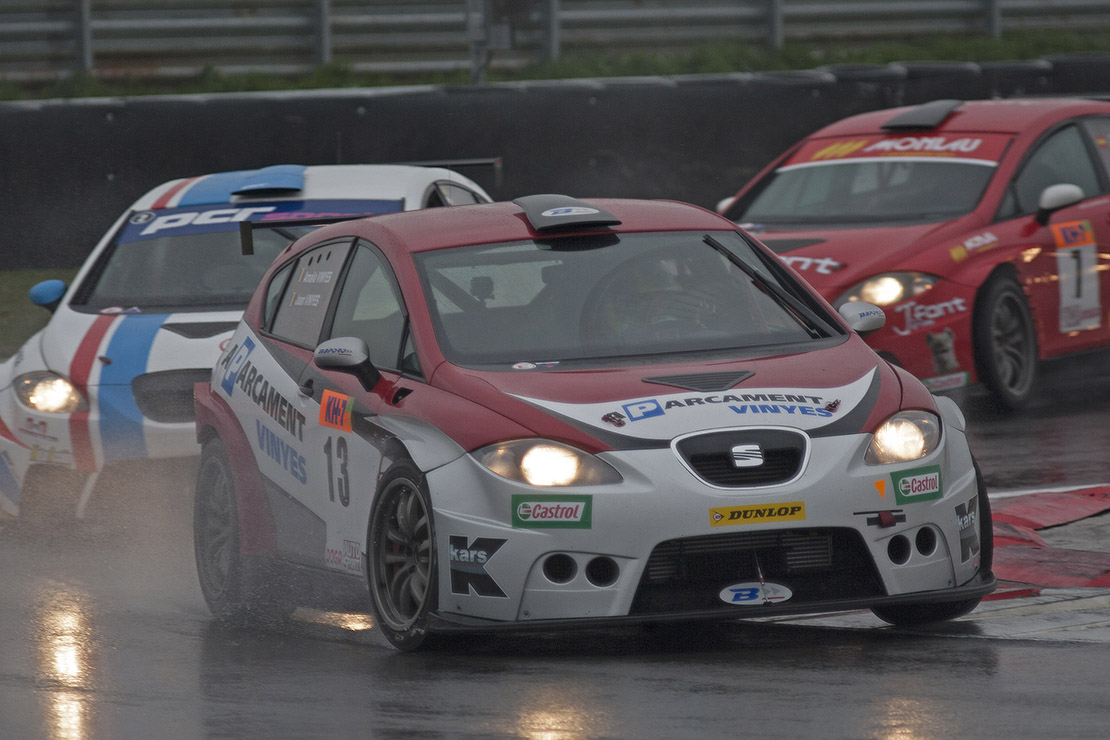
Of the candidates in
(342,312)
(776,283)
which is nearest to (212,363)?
(342,312)

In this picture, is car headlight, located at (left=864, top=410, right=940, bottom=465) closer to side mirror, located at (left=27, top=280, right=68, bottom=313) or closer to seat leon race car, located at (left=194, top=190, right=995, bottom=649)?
seat leon race car, located at (left=194, top=190, right=995, bottom=649)

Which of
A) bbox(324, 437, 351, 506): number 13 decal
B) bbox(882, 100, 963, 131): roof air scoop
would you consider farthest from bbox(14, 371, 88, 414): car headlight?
bbox(882, 100, 963, 131): roof air scoop

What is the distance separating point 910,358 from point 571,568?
4.96 metres

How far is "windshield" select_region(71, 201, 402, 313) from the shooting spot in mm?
9516

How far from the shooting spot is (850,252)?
10.4 m

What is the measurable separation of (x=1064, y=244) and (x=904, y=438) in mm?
5516

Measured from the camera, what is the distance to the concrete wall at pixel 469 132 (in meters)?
14.6

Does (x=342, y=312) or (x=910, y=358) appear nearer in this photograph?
(x=342, y=312)

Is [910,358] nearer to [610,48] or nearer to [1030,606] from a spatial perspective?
[1030,606]

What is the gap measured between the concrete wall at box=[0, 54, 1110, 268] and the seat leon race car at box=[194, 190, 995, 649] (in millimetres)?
7733

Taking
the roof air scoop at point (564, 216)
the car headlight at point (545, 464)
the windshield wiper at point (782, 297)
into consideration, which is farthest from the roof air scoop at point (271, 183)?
the car headlight at point (545, 464)

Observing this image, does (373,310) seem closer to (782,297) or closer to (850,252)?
(782,297)

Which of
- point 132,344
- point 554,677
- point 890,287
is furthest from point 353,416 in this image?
point 890,287

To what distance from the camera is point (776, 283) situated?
6.96 meters
